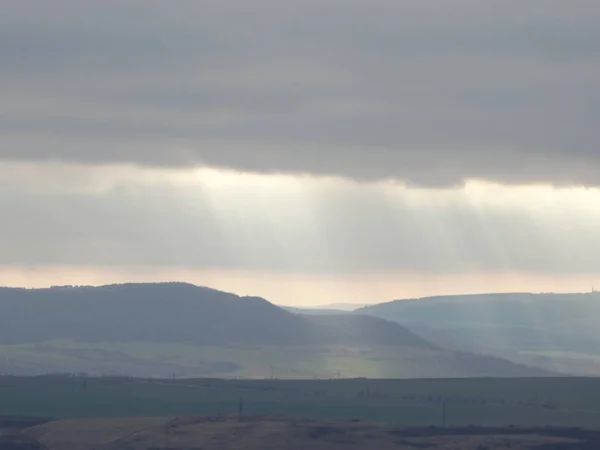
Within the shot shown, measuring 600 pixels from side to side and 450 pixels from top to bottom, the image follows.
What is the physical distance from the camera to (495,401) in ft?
504

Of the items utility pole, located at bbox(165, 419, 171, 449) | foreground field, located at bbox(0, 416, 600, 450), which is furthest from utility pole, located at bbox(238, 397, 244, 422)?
utility pole, located at bbox(165, 419, 171, 449)

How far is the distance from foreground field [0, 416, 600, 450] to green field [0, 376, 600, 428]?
26.7 ft

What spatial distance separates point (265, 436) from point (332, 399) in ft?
126

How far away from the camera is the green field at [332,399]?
136 metres

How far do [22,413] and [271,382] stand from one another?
46.4 m

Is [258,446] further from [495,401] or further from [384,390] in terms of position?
[384,390]

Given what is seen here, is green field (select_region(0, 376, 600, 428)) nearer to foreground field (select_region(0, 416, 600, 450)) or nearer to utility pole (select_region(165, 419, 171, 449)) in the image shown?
foreground field (select_region(0, 416, 600, 450))

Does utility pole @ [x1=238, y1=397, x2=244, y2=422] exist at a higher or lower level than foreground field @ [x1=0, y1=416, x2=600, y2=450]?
higher

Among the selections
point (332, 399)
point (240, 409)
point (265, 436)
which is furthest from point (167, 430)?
point (332, 399)

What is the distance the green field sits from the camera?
5344 inches

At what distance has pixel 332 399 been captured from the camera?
154 m

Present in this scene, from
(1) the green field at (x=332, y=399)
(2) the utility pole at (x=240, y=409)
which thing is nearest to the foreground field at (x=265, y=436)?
(2) the utility pole at (x=240, y=409)

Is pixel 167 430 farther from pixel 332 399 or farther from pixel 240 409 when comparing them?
pixel 332 399

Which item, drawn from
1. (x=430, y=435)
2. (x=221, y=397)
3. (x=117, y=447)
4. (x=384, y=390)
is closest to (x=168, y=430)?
(x=117, y=447)
